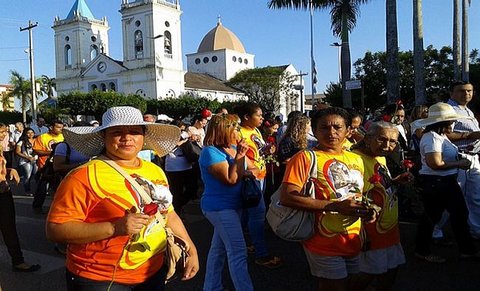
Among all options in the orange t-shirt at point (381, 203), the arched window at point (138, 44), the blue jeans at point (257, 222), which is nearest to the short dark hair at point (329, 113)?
the orange t-shirt at point (381, 203)

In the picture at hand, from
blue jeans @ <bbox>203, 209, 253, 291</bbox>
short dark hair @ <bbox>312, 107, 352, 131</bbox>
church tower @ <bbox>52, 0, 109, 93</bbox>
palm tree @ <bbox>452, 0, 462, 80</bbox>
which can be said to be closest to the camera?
short dark hair @ <bbox>312, 107, 352, 131</bbox>

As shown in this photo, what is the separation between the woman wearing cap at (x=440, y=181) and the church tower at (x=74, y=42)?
6927cm

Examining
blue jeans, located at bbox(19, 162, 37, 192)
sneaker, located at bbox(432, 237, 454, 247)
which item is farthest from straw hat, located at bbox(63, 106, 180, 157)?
blue jeans, located at bbox(19, 162, 37, 192)

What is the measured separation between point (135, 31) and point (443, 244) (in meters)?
61.9

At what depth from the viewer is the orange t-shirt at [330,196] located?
276 cm

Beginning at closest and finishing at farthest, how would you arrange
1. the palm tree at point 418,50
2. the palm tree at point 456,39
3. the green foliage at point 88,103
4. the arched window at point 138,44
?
1. the palm tree at point 418,50
2. the palm tree at point 456,39
3. the green foliage at point 88,103
4. the arched window at point 138,44

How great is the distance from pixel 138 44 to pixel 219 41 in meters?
28.9

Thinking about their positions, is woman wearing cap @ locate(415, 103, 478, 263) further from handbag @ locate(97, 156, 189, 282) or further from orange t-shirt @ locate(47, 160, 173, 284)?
orange t-shirt @ locate(47, 160, 173, 284)

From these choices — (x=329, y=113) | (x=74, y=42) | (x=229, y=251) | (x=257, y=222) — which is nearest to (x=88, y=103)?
(x=74, y=42)

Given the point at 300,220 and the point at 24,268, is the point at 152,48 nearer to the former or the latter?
the point at 24,268

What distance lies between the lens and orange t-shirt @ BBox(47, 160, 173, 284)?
2125mm

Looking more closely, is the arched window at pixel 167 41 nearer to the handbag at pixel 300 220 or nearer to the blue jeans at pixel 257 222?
the blue jeans at pixel 257 222

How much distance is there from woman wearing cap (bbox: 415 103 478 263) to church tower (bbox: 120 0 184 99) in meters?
56.6

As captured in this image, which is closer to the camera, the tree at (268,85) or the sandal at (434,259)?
the sandal at (434,259)
